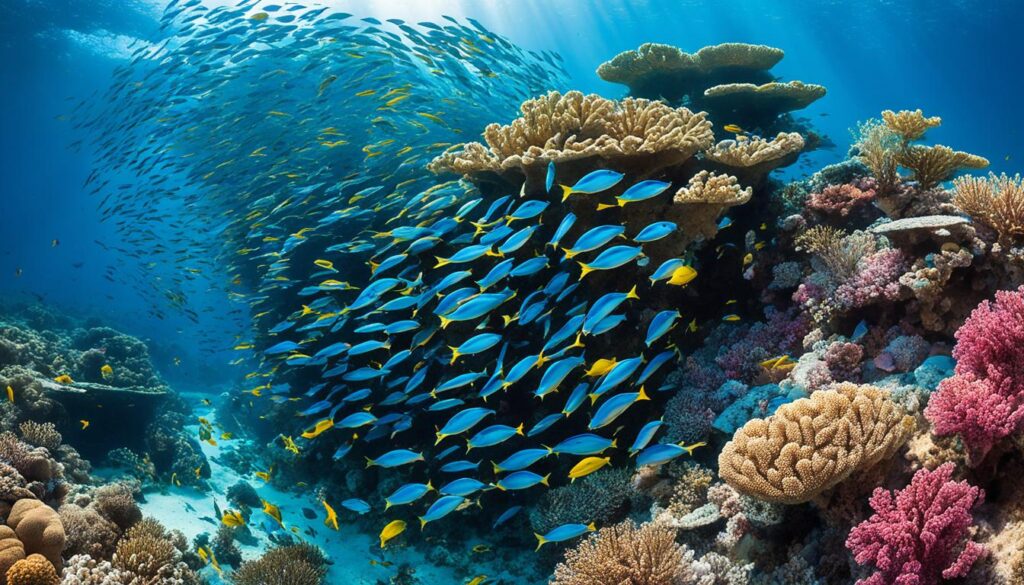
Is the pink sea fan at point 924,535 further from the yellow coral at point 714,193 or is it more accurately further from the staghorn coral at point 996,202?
the yellow coral at point 714,193

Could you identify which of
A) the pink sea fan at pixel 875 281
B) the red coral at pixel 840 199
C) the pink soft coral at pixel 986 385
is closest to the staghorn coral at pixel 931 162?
the red coral at pixel 840 199

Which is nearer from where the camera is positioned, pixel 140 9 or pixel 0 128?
pixel 140 9

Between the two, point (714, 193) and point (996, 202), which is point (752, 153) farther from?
point (996, 202)

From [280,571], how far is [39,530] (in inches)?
108

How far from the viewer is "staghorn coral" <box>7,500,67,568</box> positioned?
5079mm

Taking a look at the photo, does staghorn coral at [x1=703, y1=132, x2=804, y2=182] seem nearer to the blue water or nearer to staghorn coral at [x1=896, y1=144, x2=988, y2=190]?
staghorn coral at [x1=896, y1=144, x2=988, y2=190]

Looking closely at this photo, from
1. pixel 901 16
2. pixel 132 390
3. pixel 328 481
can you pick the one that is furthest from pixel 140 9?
pixel 901 16

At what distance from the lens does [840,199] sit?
6.91m

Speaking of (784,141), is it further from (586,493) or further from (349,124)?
(349,124)

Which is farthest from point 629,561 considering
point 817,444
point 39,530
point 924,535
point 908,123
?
point 908,123

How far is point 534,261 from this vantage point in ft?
19.3

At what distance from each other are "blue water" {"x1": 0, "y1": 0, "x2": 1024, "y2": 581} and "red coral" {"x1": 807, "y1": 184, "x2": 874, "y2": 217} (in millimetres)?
6998

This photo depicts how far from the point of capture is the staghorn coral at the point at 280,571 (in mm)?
6824

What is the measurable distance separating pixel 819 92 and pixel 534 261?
21.6 feet
